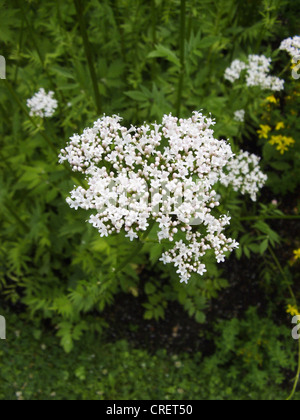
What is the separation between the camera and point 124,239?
3.58 m

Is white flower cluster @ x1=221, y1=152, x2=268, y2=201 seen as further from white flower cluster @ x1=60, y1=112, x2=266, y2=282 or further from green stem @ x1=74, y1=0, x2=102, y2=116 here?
green stem @ x1=74, y1=0, x2=102, y2=116

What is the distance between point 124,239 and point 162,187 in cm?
149

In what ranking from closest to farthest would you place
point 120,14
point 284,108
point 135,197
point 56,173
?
point 135,197 < point 56,173 < point 120,14 < point 284,108

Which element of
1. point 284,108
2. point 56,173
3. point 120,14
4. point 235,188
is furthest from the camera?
A: point 284,108

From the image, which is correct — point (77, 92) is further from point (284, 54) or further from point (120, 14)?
point (284, 54)

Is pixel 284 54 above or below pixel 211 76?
above

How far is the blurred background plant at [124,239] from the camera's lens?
147 inches

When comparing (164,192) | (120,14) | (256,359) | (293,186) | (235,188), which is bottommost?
(256,359)

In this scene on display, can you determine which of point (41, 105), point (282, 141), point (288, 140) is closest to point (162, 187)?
point (41, 105)

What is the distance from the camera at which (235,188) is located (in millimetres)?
3531

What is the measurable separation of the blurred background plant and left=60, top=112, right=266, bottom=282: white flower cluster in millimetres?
1181

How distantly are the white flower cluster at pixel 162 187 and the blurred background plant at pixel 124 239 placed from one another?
Answer: 1.18 metres

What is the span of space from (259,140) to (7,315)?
4083 millimetres

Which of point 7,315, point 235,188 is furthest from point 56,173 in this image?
point 7,315
